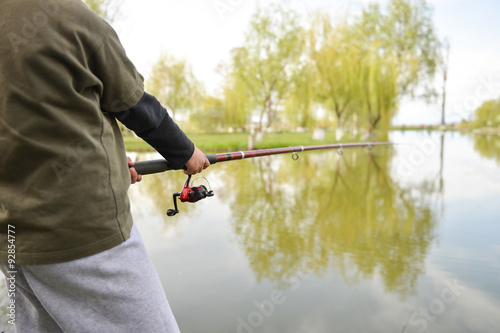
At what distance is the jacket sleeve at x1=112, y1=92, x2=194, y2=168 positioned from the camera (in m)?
1.08

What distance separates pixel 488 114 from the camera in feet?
167

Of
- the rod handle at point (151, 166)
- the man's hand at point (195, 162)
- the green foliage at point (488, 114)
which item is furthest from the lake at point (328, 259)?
the green foliage at point (488, 114)

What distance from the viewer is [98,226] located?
94 centimetres

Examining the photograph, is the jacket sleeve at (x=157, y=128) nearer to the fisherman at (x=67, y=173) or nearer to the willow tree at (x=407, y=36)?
the fisherman at (x=67, y=173)

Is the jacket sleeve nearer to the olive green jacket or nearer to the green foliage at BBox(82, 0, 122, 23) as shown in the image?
the olive green jacket

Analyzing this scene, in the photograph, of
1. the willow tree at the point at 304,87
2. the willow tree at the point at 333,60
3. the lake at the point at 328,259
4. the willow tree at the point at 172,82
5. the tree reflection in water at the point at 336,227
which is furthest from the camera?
the willow tree at the point at 172,82

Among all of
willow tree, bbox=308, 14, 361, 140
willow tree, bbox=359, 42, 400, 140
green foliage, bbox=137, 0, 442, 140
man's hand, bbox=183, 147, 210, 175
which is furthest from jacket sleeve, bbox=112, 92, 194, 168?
willow tree, bbox=308, 14, 361, 140

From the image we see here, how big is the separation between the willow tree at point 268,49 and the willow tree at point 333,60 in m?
2.30

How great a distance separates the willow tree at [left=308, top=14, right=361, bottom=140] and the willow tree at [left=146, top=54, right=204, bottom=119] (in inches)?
279

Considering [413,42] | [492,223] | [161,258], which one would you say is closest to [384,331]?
[161,258]

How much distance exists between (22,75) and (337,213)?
4.68 m

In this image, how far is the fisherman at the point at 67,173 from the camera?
87 centimetres

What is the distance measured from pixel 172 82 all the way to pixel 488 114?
1874 inches

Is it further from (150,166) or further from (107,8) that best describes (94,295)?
(107,8)
